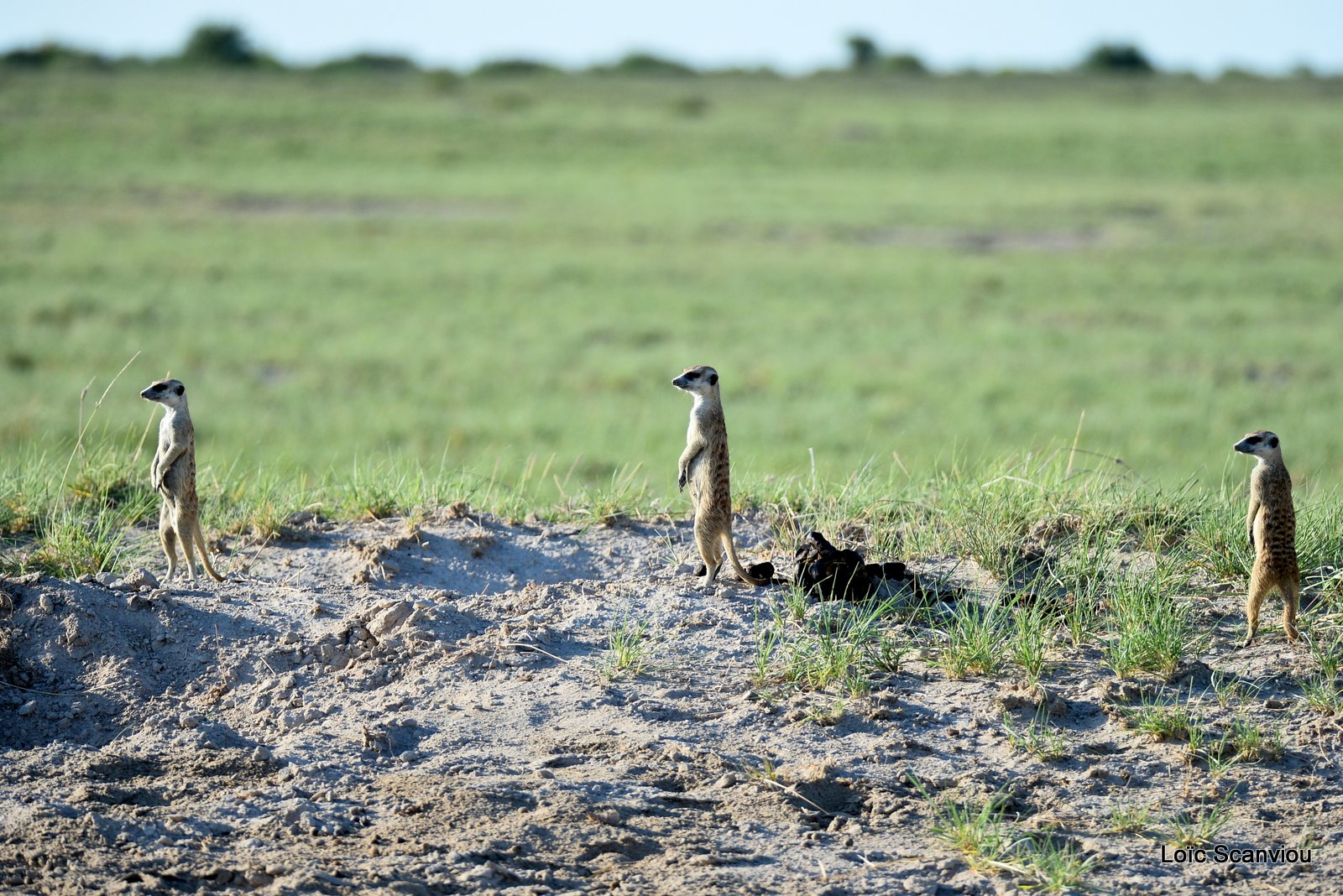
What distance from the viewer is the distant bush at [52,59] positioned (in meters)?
59.9

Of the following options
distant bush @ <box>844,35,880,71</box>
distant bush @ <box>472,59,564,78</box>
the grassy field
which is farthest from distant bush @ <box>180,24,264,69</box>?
distant bush @ <box>844,35,880,71</box>

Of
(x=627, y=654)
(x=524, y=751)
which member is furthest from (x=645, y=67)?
(x=524, y=751)

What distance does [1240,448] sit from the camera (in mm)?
4062

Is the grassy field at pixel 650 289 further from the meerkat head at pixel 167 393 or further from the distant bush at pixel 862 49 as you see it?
the distant bush at pixel 862 49

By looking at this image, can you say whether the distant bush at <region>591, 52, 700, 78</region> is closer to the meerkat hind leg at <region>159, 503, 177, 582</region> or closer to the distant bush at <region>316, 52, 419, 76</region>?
the distant bush at <region>316, 52, 419, 76</region>

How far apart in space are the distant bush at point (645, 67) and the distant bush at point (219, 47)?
66.8 ft

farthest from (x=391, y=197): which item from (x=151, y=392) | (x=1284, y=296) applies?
(x=151, y=392)

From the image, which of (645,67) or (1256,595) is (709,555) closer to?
(1256,595)

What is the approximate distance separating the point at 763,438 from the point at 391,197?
2081 centimetres

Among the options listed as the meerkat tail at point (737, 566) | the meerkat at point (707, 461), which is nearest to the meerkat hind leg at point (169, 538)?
the meerkat at point (707, 461)

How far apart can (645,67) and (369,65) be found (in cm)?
1725

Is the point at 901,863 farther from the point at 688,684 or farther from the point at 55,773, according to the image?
the point at 55,773

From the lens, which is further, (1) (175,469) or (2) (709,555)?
(2) (709,555)

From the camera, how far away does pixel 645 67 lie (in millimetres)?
80062
